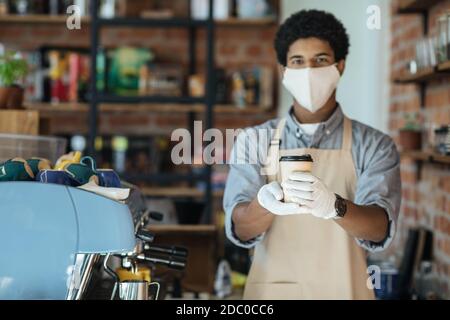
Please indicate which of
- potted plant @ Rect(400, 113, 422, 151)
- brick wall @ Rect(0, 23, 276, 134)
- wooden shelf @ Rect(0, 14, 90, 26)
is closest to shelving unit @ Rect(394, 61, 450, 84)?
potted plant @ Rect(400, 113, 422, 151)

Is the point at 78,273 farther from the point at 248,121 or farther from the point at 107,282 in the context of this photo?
the point at 248,121

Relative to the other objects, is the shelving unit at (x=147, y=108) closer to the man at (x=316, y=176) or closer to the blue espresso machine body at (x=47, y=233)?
the man at (x=316, y=176)

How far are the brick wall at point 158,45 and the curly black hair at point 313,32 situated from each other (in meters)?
2.13

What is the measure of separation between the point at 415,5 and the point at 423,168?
53 cm

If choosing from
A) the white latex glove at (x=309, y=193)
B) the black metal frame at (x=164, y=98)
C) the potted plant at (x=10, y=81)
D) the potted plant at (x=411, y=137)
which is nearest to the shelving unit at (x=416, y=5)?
the potted plant at (x=411, y=137)

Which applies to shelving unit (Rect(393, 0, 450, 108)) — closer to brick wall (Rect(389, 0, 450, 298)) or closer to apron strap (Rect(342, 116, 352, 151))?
brick wall (Rect(389, 0, 450, 298))

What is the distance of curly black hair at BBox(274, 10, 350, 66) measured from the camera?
5.84 feet

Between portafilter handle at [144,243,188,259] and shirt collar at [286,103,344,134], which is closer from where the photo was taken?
portafilter handle at [144,243,188,259]

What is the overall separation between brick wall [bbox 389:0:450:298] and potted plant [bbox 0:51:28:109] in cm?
119

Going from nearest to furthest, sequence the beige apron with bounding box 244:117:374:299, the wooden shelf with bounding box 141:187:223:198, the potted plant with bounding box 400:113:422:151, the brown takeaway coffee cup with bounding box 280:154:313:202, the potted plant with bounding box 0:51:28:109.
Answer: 1. the brown takeaway coffee cup with bounding box 280:154:313:202
2. the beige apron with bounding box 244:117:374:299
3. the potted plant with bounding box 0:51:28:109
4. the potted plant with bounding box 400:113:422:151
5. the wooden shelf with bounding box 141:187:223:198

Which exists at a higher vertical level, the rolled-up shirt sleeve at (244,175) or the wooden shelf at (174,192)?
the rolled-up shirt sleeve at (244,175)

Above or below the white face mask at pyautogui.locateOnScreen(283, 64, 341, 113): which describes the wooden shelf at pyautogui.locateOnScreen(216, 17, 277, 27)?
above

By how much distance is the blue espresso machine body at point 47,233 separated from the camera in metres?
1.24
